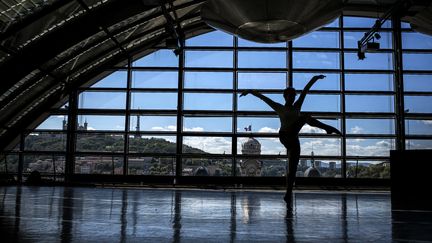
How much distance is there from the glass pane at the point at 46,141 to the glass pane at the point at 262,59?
8661mm

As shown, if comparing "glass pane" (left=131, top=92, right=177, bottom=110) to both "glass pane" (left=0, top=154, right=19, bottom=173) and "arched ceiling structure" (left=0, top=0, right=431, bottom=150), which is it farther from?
"glass pane" (left=0, top=154, right=19, bottom=173)

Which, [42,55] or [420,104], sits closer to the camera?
[42,55]

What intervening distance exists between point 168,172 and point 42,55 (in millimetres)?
7215

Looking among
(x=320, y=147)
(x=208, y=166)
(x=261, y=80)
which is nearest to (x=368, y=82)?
(x=320, y=147)

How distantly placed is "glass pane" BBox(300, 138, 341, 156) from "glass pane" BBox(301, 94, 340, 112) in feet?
4.43

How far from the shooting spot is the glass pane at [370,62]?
19.3 m

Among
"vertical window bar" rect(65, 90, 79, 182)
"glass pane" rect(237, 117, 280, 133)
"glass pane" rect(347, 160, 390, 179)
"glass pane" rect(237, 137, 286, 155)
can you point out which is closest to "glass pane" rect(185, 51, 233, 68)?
"glass pane" rect(237, 117, 280, 133)

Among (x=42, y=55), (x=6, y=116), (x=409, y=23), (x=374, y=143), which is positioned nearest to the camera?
(x=42, y=55)

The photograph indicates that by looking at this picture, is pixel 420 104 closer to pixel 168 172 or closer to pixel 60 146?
pixel 168 172

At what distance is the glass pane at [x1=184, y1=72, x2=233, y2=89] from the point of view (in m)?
18.9

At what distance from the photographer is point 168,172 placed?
61.4 feet

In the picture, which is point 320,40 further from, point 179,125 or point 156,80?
point 156,80

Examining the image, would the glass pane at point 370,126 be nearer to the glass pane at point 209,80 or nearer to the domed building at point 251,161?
the domed building at point 251,161

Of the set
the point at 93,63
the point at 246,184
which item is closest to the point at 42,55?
the point at 93,63
